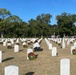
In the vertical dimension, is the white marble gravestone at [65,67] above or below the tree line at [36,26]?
below

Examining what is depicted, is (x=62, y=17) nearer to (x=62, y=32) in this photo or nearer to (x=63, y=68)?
(x=62, y=32)

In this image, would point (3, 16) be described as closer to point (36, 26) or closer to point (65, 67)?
point (36, 26)

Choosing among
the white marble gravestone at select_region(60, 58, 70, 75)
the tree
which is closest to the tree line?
the tree

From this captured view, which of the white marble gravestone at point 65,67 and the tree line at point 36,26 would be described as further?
the tree line at point 36,26

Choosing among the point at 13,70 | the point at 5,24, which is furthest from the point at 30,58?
the point at 5,24

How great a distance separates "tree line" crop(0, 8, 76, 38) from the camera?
77.8m

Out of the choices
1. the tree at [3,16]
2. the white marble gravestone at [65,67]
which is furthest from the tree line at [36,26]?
the white marble gravestone at [65,67]

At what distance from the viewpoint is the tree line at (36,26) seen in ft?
255

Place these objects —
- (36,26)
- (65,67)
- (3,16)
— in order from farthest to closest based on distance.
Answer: (36,26)
(3,16)
(65,67)

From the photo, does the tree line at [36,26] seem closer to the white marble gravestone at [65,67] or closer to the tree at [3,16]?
the tree at [3,16]

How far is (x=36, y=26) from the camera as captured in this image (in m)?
105

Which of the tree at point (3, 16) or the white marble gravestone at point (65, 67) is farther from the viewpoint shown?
the tree at point (3, 16)

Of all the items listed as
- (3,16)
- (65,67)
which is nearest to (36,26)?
(3,16)

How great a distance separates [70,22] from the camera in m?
94.0
